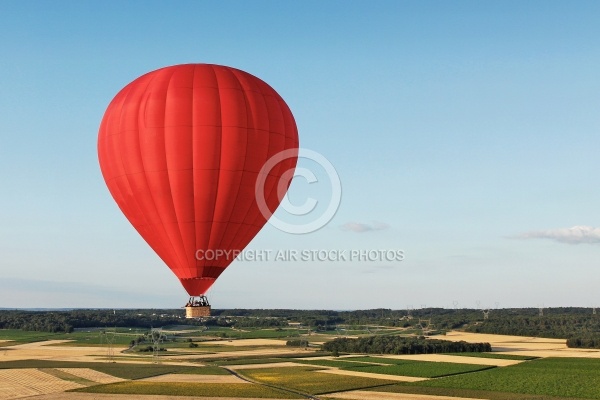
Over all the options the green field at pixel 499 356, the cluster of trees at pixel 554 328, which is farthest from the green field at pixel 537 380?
the cluster of trees at pixel 554 328

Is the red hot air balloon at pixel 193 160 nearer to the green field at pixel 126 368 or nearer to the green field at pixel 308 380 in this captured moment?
the green field at pixel 308 380

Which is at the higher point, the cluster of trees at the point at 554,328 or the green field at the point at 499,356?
the cluster of trees at the point at 554,328

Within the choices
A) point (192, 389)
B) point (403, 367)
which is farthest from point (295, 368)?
point (192, 389)

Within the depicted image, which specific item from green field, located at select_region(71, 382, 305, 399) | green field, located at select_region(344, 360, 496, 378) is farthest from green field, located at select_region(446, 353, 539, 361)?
green field, located at select_region(71, 382, 305, 399)

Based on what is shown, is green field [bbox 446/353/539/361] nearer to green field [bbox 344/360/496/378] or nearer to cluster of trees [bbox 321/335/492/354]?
cluster of trees [bbox 321/335/492/354]

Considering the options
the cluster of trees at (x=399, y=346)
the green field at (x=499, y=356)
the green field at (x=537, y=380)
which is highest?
the cluster of trees at (x=399, y=346)

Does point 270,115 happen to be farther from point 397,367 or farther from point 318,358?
point 318,358

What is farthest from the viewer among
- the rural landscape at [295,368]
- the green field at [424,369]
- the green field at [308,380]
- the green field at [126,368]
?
the green field at [424,369]
